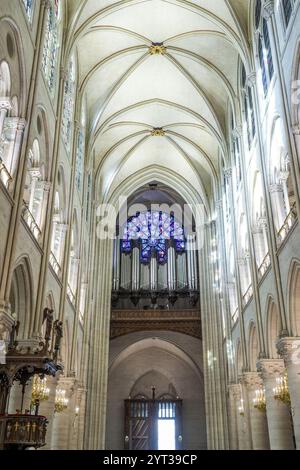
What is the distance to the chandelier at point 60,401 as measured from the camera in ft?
60.0

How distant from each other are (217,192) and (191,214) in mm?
7466

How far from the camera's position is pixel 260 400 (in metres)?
18.0

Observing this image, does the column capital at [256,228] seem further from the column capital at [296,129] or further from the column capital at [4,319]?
the column capital at [4,319]

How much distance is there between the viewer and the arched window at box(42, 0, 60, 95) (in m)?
16.5

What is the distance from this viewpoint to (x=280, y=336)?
1378 cm

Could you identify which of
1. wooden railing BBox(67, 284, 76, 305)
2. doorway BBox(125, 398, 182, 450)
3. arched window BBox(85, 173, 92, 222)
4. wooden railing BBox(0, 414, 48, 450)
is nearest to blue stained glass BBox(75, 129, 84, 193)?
arched window BBox(85, 173, 92, 222)

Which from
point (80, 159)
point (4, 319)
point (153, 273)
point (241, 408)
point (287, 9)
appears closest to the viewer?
point (4, 319)

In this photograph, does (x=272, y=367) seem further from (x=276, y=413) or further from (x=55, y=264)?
(x=55, y=264)

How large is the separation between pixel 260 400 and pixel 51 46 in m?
14.6

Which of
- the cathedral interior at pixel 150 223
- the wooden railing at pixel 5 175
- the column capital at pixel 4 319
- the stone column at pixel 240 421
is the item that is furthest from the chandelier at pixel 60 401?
the wooden railing at pixel 5 175

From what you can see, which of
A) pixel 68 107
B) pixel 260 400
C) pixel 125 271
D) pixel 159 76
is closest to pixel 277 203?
pixel 260 400

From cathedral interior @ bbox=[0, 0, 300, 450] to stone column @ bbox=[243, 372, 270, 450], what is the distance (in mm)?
55
